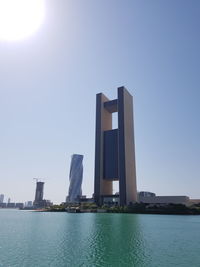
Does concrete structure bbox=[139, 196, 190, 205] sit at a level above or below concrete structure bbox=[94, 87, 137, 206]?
below

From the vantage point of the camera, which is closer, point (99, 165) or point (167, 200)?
point (99, 165)

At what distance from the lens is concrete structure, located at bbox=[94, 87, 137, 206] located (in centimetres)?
17138

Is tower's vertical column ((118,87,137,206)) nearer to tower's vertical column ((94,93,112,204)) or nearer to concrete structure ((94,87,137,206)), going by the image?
concrete structure ((94,87,137,206))

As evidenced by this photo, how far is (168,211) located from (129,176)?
4391 centimetres

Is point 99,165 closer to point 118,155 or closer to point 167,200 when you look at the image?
point 118,155

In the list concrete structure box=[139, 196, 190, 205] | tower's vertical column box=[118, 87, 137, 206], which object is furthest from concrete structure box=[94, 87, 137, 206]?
concrete structure box=[139, 196, 190, 205]

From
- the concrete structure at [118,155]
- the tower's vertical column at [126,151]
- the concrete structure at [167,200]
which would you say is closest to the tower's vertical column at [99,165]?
the concrete structure at [118,155]

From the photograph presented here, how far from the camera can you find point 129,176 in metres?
176

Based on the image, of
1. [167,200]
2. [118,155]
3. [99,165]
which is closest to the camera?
[118,155]

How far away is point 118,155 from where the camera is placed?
178 metres

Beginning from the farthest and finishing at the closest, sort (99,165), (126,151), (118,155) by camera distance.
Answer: (99,165)
(118,155)
(126,151)

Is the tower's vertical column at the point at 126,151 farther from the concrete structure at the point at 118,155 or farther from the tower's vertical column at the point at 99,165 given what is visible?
the tower's vertical column at the point at 99,165

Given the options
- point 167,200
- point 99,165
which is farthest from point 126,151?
point 167,200

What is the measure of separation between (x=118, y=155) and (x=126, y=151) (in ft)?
25.5
